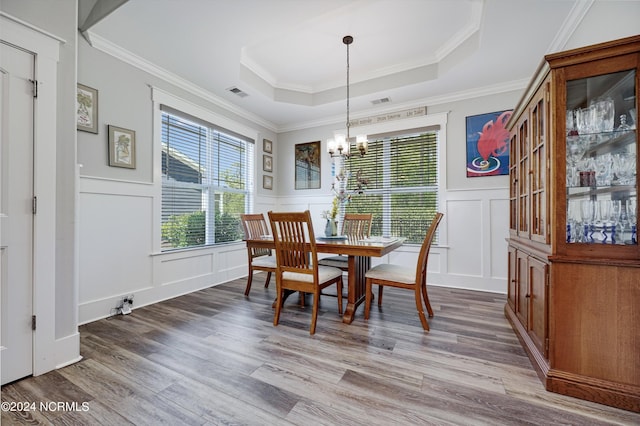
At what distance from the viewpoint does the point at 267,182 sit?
4.97 m

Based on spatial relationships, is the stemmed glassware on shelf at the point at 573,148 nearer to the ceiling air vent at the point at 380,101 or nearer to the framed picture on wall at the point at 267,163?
the ceiling air vent at the point at 380,101

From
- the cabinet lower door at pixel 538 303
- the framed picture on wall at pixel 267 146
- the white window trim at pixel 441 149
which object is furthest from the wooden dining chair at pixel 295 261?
the framed picture on wall at pixel 267 146

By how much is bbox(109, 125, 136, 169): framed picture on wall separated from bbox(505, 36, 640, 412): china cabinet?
3.64 meters

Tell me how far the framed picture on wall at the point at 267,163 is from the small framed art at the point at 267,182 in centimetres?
13

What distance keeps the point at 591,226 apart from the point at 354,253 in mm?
1545

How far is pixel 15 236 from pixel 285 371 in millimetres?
1861

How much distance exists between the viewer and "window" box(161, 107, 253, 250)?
3365 millimetres

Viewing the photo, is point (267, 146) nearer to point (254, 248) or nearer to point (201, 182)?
point (201, 182)

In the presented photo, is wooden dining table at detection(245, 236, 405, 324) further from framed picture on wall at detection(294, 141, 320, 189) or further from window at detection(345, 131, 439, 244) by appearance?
framed picture on wall at detection(294, 141, 320, 189)

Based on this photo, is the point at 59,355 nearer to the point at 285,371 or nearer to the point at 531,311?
the point at 285,371

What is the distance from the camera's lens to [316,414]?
1.38m

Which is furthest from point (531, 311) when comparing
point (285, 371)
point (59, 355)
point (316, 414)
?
point (59, 355)

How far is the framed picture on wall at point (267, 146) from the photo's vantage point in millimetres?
4910

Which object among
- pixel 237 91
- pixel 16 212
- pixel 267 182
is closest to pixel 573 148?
pixel 16 212
